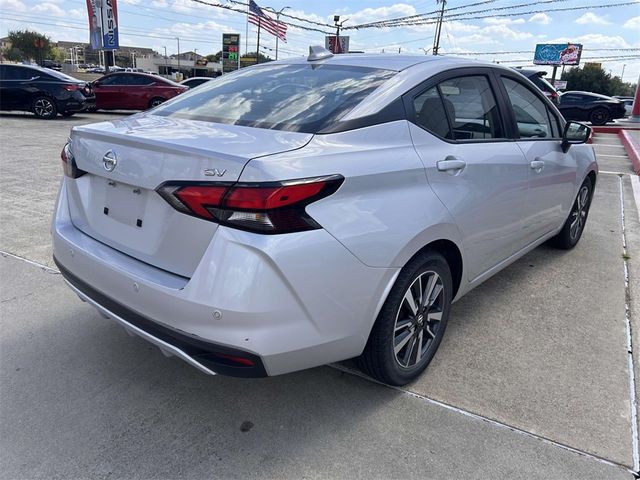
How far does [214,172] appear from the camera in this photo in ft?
6.03

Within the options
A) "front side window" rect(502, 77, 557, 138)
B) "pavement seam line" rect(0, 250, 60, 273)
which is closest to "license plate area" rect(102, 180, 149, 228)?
"pavement seam line" rect(0, 250, 60, 273)

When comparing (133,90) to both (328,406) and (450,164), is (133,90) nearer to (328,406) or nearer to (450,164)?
(450,164)

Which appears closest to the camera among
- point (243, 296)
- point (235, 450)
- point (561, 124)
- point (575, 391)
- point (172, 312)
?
point (243, 296)

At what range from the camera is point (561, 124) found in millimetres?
4102

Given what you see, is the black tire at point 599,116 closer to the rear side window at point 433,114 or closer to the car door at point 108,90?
the car door at point 108,90

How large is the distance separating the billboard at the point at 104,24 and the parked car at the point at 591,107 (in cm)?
1955

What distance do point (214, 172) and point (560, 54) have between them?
179ft

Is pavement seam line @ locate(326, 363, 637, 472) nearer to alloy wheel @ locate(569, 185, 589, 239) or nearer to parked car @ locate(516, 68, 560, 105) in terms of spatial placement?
alloy wheel @ locate(569, 185, 589, 239)

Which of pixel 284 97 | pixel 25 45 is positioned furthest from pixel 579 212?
pixel 25 45

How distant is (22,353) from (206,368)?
4.97 feet

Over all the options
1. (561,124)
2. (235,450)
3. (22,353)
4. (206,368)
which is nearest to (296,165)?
(206,368)

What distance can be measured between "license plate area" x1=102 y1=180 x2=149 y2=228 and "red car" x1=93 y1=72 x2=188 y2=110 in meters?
15.1

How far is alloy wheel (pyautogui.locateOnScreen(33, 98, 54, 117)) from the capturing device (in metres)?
14.1

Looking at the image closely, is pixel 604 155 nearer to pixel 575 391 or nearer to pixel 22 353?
pixel 575 391
